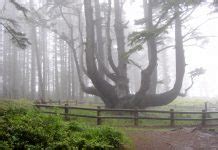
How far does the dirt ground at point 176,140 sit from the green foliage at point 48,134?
1848mm

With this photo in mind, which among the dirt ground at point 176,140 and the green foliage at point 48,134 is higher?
the green foliage at point 48,134

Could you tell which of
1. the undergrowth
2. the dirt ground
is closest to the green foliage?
the undergrowth

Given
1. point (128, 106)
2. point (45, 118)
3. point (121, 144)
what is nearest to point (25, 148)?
point (45, 118)

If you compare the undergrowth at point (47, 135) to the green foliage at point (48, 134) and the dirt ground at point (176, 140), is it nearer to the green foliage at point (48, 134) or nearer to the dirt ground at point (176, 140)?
the green foliage at point (48, 134)

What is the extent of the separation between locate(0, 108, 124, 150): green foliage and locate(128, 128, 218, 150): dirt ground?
6.06 ft

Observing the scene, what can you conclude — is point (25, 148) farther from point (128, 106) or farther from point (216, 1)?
point (128, 106)

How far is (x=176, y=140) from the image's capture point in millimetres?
14141

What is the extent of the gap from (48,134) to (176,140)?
6596 millimetres

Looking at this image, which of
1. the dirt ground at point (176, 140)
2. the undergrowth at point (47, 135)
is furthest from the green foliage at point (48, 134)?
the dirt ground at point (176, 140)

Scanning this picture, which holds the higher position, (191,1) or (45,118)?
(191,1)

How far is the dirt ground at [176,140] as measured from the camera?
12.8 metres

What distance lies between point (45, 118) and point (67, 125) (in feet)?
3.53

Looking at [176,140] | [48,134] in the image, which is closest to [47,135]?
[48,134]

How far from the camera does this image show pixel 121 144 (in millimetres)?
11547
